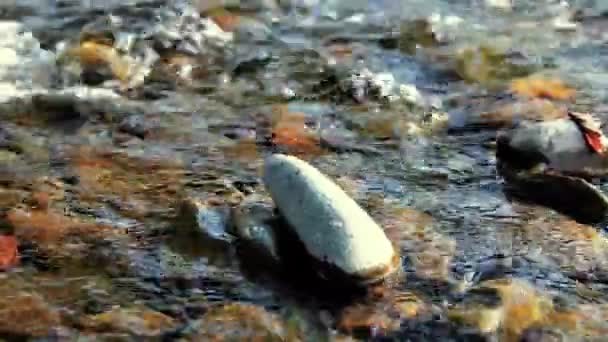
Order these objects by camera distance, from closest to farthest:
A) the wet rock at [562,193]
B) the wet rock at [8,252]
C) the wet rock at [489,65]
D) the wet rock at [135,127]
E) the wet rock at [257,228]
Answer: the wet rock at [8,252] < the wet rock at [257,228] < the wet rock at [562,193] < the wet rock at [135,127] < the wet rock at [489,65]

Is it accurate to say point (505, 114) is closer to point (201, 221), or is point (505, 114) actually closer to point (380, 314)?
point (201, 221)

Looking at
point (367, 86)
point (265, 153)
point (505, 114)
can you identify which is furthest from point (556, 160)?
point (367, 86)

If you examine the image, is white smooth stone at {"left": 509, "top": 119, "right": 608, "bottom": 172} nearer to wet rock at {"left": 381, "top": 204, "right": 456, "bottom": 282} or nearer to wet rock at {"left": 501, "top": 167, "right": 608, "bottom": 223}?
wet rock at {"left": 501, "top": 167, "right": 608, "bottom": 223}

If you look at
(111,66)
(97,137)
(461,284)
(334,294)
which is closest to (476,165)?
(461,284)

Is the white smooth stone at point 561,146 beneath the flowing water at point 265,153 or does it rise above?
above

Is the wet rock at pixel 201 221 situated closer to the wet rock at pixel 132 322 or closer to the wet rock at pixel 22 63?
the wet rock at pixel 132 322

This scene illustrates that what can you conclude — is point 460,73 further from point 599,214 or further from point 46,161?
point 46,161

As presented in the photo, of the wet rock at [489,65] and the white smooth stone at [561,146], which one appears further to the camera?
the wet rock at [489,65]

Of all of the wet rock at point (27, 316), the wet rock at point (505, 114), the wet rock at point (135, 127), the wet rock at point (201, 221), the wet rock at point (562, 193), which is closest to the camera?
the wet rock at point (27, 316)

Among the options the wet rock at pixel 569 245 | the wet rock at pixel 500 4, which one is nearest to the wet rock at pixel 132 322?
the wet rock at pixel 569 245
